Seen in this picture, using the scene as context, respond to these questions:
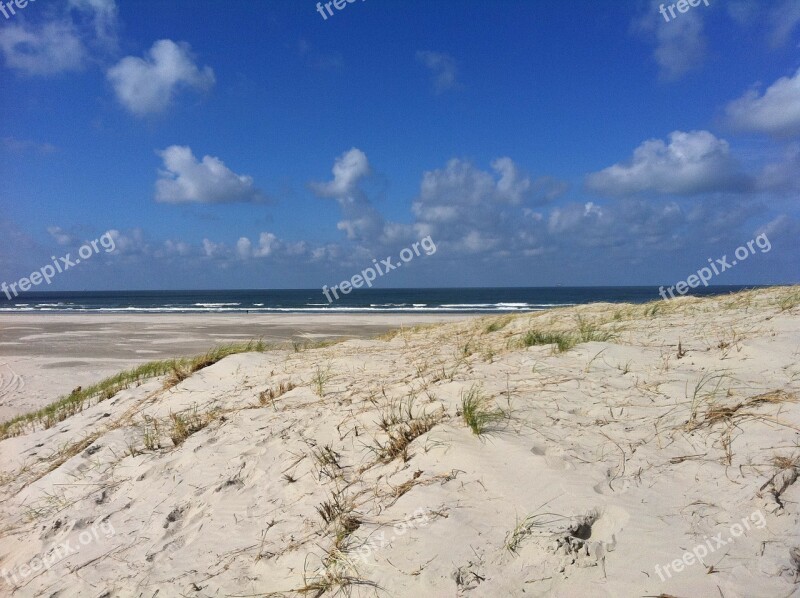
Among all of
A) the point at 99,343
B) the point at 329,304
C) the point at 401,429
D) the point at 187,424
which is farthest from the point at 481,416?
the point at 329,304

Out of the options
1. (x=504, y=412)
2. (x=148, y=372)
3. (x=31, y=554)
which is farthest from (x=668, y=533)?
(x=148, y=372)

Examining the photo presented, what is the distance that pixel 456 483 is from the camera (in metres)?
2.54

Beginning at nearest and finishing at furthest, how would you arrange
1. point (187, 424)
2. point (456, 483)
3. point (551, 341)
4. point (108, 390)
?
point (456, 483)
point (187, 424)
point (551, 341)
point (108, 390)

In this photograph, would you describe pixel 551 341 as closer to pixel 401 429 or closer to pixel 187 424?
pixel 401 429

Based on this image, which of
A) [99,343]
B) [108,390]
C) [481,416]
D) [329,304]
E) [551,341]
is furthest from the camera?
[329,304]

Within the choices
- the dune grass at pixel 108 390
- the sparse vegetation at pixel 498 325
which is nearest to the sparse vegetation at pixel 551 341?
the sparse vegetation at pixel 498 325

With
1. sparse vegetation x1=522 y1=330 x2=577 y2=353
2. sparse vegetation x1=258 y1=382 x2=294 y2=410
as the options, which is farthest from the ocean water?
sparse vegetation x1=258 y1=382 x2=294 y2=410

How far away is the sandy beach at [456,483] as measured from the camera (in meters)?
1.98

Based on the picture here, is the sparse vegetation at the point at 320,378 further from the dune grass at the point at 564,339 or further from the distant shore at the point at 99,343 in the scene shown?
the distant shore at the point at 99,343

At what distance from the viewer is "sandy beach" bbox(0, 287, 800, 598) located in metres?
1.98

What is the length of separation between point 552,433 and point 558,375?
1.05m

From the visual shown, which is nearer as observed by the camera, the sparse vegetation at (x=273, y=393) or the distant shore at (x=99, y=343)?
the sparse vegetation at (x=273, y=393)

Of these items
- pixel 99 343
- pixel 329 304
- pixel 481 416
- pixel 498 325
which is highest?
pixel 329 304

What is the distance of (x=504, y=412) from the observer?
3117mm
